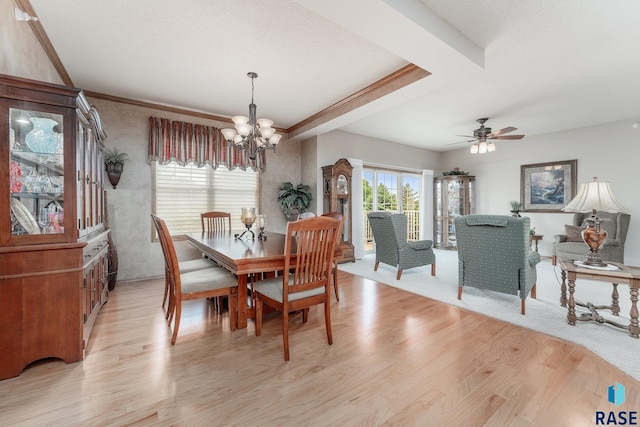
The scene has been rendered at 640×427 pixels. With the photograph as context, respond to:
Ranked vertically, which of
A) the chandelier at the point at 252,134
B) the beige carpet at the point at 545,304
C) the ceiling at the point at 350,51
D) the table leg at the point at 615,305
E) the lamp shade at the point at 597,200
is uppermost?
the ceiling at the point at 350,51

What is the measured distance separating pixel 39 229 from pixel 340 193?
4.19 meters

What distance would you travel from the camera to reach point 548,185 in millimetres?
5680

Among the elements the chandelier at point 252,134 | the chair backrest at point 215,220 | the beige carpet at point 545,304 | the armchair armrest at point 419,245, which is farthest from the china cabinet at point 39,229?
the armchair armrest at point 419,245

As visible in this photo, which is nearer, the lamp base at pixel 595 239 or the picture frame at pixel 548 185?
→ the lamp base at pixel 595 239

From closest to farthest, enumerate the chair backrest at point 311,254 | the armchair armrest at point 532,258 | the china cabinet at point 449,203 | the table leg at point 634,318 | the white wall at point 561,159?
1. the chair backrest at point 311,254
2. the table leg at point 634,318
3. the armchair armrest at point 532,258
4. the white wall at point 561,159
5. the china cabinet at point 449,203

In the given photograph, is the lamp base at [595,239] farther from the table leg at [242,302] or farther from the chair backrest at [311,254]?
the table leg at [242,302]

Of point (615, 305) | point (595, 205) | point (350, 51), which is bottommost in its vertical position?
point (615, 305)

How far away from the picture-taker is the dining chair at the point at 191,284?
6.84ft

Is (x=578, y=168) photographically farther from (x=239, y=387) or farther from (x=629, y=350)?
(x=239, y=387)

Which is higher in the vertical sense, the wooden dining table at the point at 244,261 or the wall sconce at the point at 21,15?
the wall sconce at the point at 21,15

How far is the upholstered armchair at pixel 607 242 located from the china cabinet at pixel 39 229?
6.23m

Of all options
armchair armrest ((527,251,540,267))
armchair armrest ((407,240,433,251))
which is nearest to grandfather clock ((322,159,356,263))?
armchair armrest ((407,240,433,251))

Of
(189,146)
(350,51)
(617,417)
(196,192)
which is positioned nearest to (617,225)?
(617,417)

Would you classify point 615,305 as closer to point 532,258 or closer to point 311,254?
point 532,258
